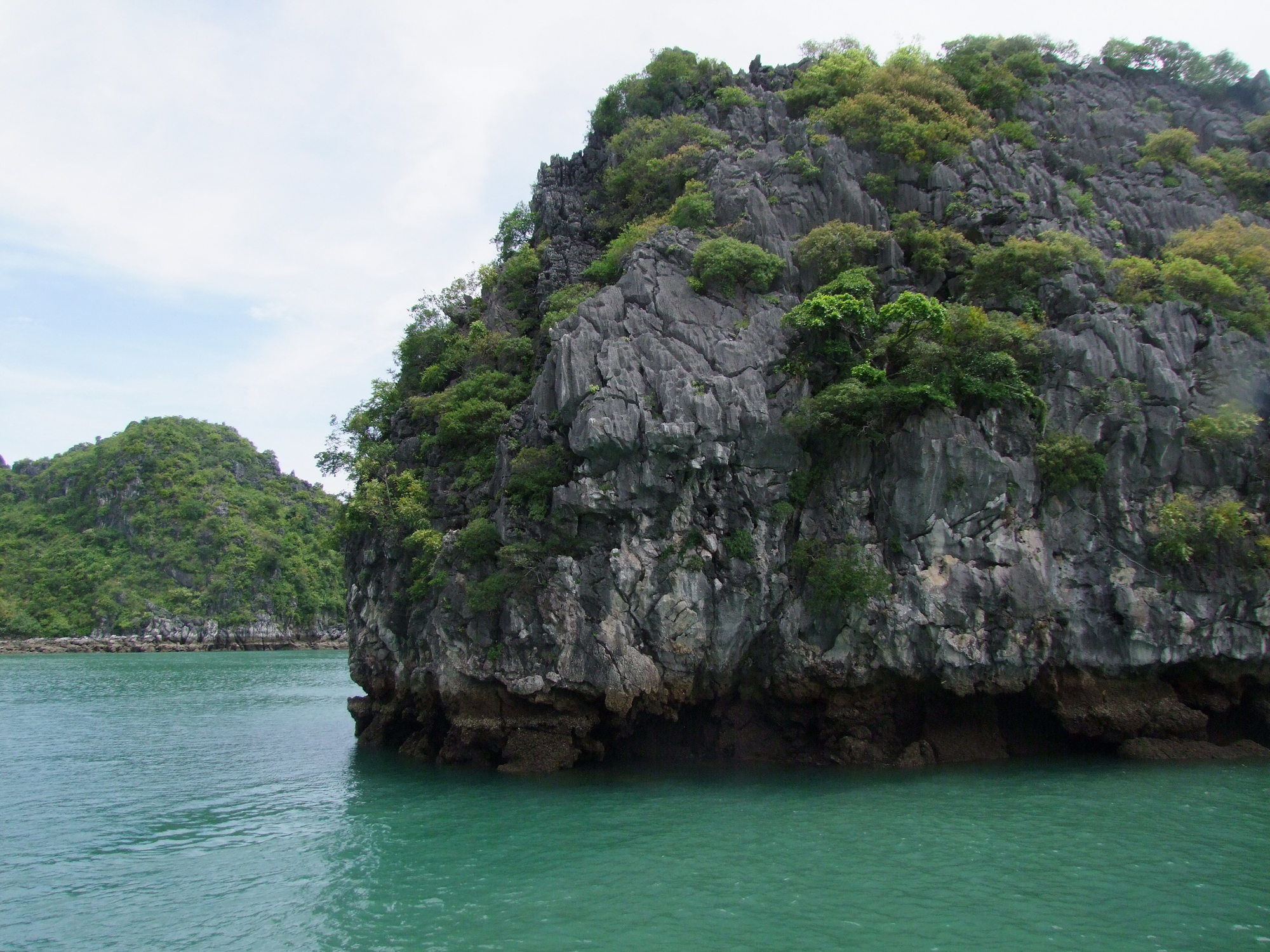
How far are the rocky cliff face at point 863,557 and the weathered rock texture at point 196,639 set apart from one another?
242 ft

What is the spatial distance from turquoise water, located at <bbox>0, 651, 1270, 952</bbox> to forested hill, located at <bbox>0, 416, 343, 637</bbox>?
7290 centimetres

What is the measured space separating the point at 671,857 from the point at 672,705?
7889 mm

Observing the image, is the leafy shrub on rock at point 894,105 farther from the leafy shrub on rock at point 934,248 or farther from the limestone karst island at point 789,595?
the leafy shrub on rock at point 934,248

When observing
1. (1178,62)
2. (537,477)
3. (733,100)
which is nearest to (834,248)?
(537,477)

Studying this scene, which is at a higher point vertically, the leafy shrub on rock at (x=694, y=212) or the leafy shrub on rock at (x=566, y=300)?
the leafy shrub on rock at (x=694, y=212)

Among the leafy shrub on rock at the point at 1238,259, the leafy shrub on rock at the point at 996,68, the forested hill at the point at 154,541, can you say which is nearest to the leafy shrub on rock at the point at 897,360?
the leafy shrub on rock at the point at 1238,259

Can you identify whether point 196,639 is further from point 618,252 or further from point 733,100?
point 733,100

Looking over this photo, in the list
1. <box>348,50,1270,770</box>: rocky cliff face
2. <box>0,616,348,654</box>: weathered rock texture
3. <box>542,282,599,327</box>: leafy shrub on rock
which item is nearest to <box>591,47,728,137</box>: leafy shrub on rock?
<box>542,282,599,327</box>: leafy shrub on rock

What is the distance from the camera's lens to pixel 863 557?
2255cm

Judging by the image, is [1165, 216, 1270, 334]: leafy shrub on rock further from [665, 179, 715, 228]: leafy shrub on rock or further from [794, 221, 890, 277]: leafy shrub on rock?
[665, 179, 715, 228]: leafy shrub on rock

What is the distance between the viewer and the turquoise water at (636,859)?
11.9m

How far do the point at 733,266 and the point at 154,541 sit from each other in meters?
90.3

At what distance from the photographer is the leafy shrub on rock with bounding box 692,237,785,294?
25.4 m

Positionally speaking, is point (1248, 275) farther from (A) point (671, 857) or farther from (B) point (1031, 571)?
(A) point (671, 857)
